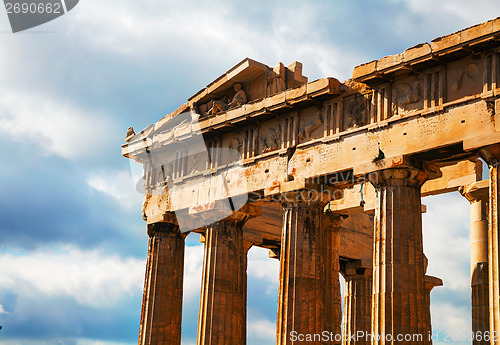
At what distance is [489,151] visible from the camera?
17609 millimetres

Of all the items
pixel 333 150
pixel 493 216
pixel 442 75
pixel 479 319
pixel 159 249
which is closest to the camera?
pixel 493 216

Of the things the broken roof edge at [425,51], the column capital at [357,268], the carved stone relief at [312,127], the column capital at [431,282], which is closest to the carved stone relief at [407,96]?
the broken roof edge at [425,51]

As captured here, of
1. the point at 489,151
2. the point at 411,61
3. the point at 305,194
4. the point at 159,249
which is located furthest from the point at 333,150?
the point at 159,249

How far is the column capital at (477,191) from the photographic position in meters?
23.4

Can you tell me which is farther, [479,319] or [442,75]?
[479,319]

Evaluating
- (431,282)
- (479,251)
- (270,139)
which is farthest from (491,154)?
(431,282)

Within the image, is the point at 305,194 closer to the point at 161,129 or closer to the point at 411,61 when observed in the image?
the point at 411,61

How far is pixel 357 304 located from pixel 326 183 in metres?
9.35

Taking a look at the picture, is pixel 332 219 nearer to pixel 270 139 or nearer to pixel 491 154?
pixel 270 139

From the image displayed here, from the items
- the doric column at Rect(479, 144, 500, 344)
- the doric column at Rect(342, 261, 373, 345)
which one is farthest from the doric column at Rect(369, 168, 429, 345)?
→ the doric column at Rect(342, 261, 373, 345)

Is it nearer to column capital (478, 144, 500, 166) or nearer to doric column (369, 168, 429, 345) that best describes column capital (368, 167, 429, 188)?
doric column (369, 168, 429, 345)

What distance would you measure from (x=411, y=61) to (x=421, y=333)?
689cm

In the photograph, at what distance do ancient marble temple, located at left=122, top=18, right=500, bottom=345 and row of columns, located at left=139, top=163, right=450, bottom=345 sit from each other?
4 centimetres

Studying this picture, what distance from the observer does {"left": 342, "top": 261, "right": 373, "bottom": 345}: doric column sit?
2884 cm
